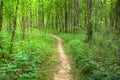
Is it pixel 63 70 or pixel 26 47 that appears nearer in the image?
pixel 63 70

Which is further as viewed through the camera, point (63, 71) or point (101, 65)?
point (63, 71)

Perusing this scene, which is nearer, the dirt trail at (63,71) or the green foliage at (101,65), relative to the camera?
the green foliage at (101,65)

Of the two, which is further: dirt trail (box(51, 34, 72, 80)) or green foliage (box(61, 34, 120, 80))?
dirt trail (box(51, 34, 72, 80))

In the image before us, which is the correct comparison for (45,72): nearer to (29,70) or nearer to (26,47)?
(29,70)

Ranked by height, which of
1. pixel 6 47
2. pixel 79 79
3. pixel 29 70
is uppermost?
pixel 6 47

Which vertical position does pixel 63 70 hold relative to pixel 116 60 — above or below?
below

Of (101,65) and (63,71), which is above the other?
(101,65)

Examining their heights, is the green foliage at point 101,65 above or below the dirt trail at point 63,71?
above

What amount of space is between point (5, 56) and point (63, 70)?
3.61 metres

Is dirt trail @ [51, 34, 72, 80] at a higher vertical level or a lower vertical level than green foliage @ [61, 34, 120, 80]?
lower

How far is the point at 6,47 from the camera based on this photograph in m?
11.4

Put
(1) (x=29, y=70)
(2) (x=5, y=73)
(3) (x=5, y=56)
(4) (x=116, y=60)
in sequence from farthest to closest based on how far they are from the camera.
Result: (3) (x=5, y=56)
(4) (x=116, y=60)
(1) (x=29, y=70)
(2) (x=5, y=73)

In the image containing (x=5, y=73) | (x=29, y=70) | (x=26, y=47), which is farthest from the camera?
(x=26, y=47)

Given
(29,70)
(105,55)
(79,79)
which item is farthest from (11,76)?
(105,55)
